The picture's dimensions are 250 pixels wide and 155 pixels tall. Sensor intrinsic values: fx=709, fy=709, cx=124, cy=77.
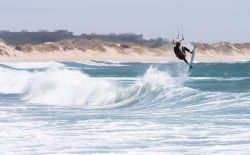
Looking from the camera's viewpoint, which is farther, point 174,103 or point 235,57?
point 235,57

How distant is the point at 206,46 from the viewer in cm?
13050

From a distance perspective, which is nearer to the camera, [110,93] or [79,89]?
[110,93]

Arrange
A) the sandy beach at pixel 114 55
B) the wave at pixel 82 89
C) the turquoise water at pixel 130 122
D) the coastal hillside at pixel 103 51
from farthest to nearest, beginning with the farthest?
the coastal hillside at pixel 103 51
the sandy beach at pixel 114 55
the wave at pixel 82 89
the turquoise water at pixel 130 122

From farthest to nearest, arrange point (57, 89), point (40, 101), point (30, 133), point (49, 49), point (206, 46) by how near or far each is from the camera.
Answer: point (206, 46), point (49, 49), point (57, 89), point (40, 101), point (30, 133)

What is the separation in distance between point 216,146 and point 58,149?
9.88 ft

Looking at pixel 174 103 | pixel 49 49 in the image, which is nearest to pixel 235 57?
pixel 49 49

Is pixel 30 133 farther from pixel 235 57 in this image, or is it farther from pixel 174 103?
pixel 235 57

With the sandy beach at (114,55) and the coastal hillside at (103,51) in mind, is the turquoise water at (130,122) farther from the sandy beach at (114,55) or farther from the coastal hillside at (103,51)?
the coastal hillside at (103,51)

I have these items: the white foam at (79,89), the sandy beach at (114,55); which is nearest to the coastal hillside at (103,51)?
the sandy beach at (114,55)

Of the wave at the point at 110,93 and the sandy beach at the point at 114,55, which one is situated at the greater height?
the wave at the point at 110,93

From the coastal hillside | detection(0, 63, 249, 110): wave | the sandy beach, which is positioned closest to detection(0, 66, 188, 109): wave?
detection(0, 63, 249, 110): wave

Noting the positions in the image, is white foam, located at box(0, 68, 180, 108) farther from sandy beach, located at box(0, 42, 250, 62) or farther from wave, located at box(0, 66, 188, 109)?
sandy beach, located at box(0, 42, 250, 62)

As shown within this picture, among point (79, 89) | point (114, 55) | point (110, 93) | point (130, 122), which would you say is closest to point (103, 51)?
point (114, 55)

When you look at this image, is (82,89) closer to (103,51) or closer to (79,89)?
(79,89)
